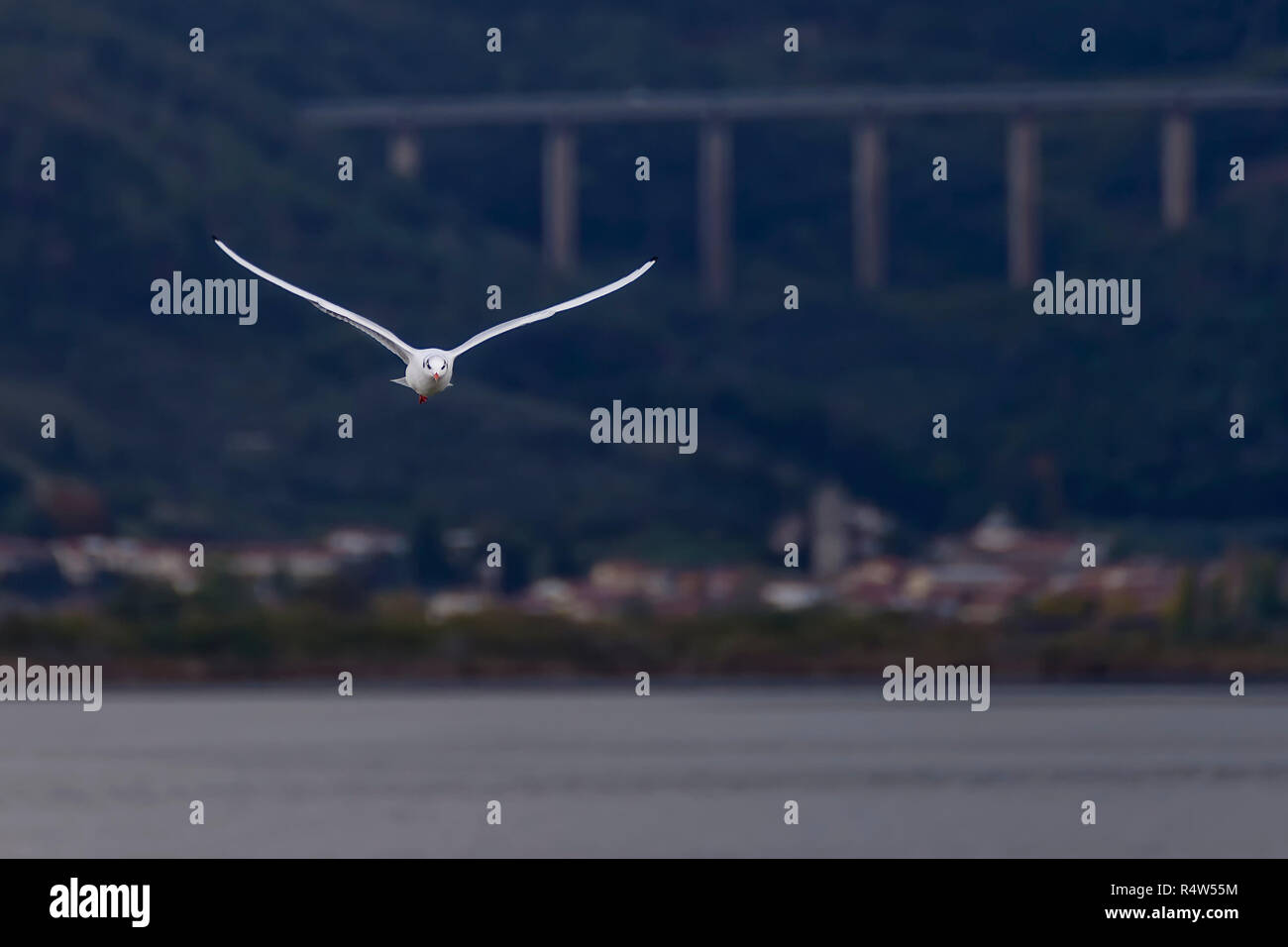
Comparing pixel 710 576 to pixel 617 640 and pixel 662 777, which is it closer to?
pixel 617 640

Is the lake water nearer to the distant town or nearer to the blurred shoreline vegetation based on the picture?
the blurred shoreline vegetation

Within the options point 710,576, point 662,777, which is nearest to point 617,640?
point 710,576

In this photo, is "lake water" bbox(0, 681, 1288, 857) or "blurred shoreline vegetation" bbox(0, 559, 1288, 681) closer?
"lake water" bbox(0, 681, 1288, 857)

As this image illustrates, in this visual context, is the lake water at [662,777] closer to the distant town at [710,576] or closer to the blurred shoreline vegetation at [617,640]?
the blurred shoreline vegetation at [617,640]

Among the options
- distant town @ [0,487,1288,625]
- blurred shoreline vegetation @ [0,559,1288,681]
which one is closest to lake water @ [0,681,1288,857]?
blurred shoreline vegetation @ [0,559,1288,681]

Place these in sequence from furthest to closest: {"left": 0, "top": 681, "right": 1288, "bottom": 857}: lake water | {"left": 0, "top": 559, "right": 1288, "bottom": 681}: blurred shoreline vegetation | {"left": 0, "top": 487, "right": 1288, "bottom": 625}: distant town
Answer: {"left": 0, "top": 487, "right": 1288, "bottom": 625}: distant town < {"left": 0, "top": 559, "right": 1288, "bottom": 681}: blurred shoreline vegetation < {"left": 0, "top": 681, "right": 1288, "bottom": 857}: lake water

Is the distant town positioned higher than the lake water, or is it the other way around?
the distant town

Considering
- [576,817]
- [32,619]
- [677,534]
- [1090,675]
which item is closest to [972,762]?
[576,817]
